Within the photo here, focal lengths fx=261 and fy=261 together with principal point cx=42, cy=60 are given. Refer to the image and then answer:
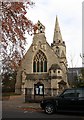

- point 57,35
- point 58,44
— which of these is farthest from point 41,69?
point 57,35

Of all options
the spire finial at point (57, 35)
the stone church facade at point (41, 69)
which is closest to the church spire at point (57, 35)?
the spire finial at point (57, 35)

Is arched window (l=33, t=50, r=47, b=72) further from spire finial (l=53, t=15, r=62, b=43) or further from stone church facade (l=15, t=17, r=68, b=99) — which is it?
spire finial (l=53, t=15, r=62, b=43)

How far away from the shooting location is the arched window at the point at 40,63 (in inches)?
2005

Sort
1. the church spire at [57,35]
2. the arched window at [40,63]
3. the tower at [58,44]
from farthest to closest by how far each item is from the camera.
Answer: the church spire at [57,35], the tower at [58,44], the arched window at [40,63]

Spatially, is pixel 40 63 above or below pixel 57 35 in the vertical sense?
below

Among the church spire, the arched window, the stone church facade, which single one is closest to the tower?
the church spire

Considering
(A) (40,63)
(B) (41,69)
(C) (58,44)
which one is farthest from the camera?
(C) (58,44)

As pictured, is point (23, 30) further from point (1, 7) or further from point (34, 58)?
point (34, 58)

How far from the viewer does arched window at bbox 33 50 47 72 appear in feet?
167

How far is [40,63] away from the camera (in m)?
51.2

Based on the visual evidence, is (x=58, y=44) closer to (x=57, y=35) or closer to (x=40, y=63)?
(x=57, y=35)

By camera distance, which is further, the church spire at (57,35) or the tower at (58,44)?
the church spire at (57,35)

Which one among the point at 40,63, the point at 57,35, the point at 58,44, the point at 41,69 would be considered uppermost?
the point at 57,35

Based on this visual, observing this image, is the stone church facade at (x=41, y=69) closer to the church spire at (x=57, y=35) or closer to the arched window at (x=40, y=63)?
the arched window at (x=40, y=63)
